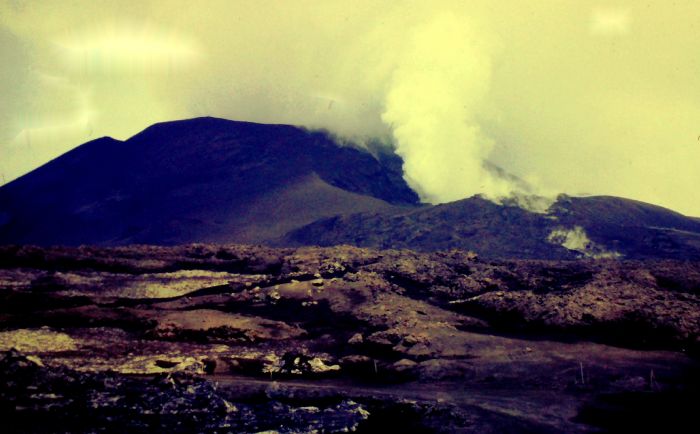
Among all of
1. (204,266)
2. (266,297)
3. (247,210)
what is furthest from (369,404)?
(247,210)

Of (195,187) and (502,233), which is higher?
(195,187)

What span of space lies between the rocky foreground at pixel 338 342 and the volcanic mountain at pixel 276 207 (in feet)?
84.1

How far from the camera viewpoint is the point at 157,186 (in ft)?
319

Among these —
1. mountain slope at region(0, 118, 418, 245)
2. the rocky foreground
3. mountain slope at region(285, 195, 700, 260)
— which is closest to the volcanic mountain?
mountain slope at region(285, 195, 700, 260)

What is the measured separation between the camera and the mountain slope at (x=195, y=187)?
7888cm

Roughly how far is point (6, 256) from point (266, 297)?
51.1 feet

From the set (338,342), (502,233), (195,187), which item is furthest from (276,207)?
(338,342)

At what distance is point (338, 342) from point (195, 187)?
71.9 metres

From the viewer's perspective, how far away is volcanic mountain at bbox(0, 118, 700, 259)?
212 feet

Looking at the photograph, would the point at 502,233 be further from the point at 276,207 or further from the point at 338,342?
the point at 338,342

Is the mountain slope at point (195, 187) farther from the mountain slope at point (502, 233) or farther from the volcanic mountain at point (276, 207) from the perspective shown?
the mountain slope at point (502, 233)

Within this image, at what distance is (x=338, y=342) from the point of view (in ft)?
83.9

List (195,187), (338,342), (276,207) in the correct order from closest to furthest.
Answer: (338,342), (276,207), (195,187)

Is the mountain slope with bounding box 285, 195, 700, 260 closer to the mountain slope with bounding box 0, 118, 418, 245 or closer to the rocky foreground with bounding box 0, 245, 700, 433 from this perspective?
the mountain slope with bounding box 0, 118, 418, 245
